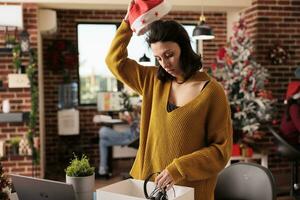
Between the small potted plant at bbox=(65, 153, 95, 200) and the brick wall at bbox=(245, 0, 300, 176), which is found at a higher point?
the brick wall at bbox=(245, 0, 300, 176)

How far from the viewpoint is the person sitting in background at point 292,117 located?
4.35 metres

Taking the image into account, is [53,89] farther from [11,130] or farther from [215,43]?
[215,43]

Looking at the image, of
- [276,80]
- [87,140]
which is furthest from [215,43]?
[87,140]

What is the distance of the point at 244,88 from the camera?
4.89 meters

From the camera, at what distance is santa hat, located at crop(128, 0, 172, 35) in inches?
58.9

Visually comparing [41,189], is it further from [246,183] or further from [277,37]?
[277,37]

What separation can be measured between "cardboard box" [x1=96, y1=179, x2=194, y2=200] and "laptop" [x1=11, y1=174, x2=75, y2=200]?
160 mm

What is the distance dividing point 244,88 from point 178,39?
3.59 metres

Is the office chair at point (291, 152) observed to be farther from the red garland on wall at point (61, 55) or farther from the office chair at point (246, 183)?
the red garland on wall at point (61, 55)

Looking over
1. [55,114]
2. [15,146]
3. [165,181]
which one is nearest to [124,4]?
[15,146]

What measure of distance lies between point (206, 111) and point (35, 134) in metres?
4.03

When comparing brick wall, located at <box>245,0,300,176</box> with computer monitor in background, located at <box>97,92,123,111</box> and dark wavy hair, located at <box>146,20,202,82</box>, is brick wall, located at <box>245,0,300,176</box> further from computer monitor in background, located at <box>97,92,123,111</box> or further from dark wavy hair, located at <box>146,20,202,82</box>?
dark wavy hair, located at <box>146,20,202,82</box>

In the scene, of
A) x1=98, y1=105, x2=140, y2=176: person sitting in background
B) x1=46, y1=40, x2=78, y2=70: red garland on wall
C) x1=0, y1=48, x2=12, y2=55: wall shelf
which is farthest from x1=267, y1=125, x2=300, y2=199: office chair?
x1=46, y1=40, x2=78, y2=70: red garland on wall

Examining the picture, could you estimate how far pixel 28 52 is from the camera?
4.98 meters
